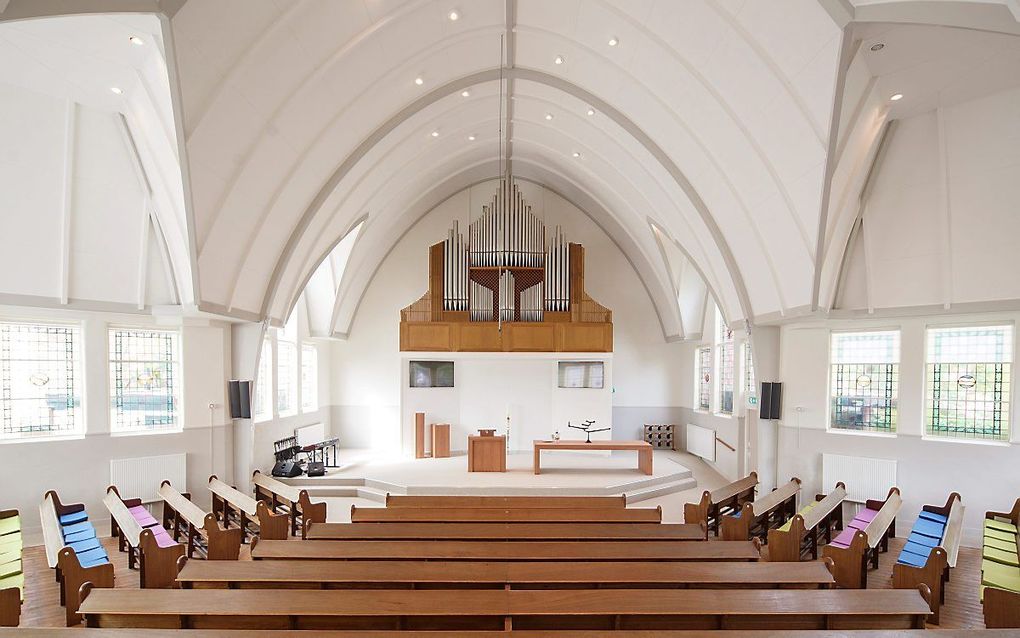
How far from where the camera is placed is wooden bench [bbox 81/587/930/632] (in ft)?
12.4

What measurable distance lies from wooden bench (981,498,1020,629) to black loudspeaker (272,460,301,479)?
411 inches

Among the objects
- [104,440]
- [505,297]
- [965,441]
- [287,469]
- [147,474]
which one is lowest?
[287,469]

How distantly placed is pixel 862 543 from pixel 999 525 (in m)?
3.17

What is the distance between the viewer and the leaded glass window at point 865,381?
8.60 m

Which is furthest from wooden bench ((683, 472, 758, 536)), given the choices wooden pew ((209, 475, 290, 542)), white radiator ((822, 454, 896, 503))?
wooden pew ((209, 475, 290, 542))

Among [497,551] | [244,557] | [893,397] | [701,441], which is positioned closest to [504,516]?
[497,551]

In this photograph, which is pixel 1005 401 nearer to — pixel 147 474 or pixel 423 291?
pixel 423 291

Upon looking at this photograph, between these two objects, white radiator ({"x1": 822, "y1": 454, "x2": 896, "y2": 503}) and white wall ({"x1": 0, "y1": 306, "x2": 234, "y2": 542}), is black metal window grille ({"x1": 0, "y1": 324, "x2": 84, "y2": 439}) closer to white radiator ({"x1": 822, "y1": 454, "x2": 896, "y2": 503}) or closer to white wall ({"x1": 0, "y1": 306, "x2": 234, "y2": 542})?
white wall ({"x1": 0, "y1": 306, "x2": 234, "y2": 542})

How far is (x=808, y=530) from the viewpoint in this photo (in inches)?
272

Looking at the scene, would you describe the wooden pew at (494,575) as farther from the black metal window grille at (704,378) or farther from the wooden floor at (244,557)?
the black metal window grille at (704,378)

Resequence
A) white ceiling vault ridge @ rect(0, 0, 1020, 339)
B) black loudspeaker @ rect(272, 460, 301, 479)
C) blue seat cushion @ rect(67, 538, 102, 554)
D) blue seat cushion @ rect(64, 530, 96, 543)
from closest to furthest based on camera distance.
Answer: white ceiling vault ridge @ rect(0, 0, 1020, 339) → blue seat cushion @ rect(67, 538, 102, 554) → blue seat cushion @ rect(64, 530, 96, 543) → black loudspeaker @ rect(272, 460, 301, 479)

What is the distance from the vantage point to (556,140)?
38.8 ft

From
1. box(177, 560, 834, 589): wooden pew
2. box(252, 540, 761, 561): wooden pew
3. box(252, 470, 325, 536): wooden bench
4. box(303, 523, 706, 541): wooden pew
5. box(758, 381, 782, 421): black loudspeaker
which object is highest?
box(758, 381, 782, 421): black loudspeaker

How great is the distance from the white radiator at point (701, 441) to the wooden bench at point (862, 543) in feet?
14.3
